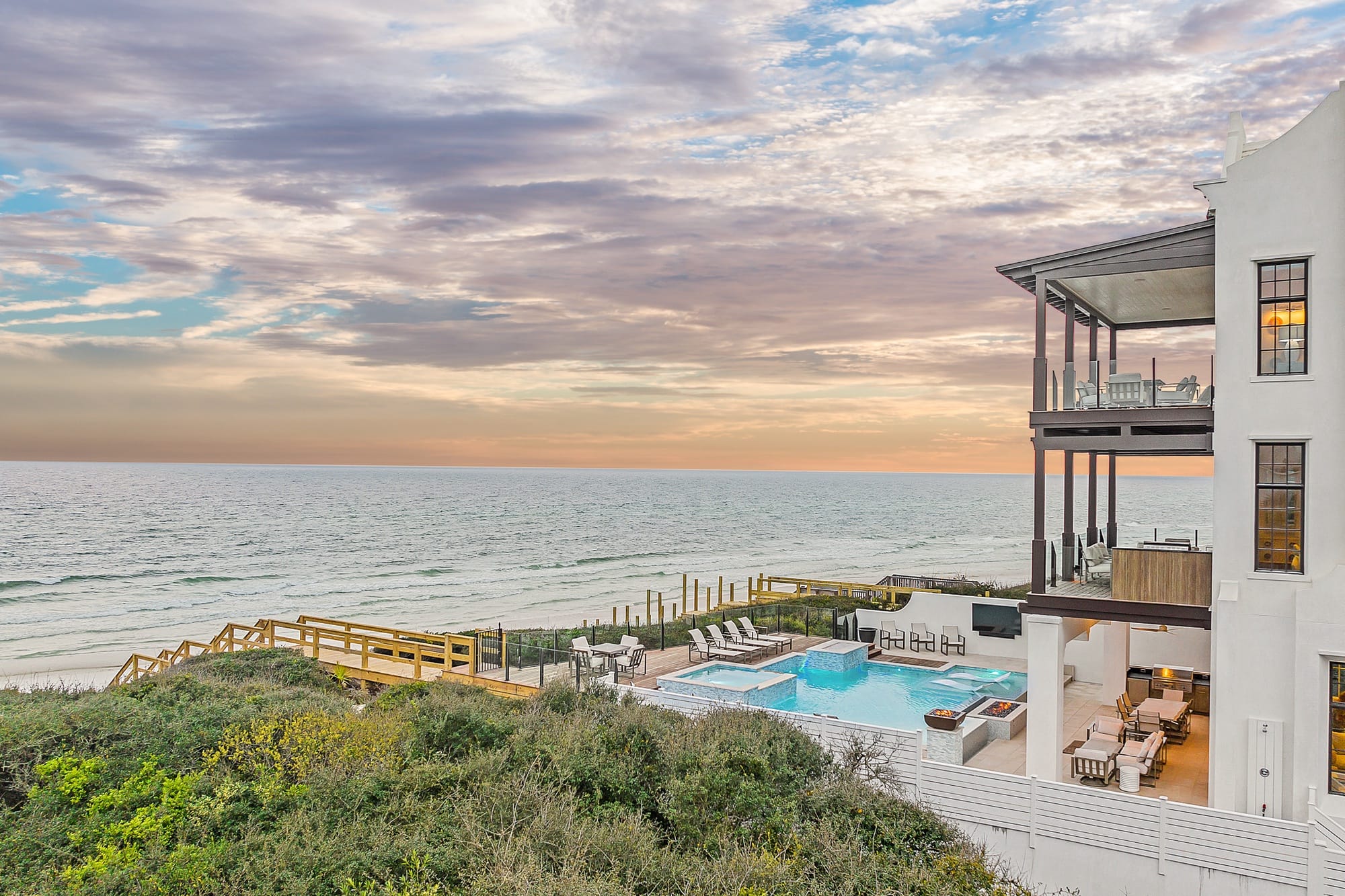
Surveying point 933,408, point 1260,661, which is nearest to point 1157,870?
point 1260,661

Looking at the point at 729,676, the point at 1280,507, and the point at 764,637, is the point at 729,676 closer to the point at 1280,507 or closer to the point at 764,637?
the point at 764,637

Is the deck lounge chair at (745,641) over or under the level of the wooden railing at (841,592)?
under

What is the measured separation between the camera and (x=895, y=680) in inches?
798

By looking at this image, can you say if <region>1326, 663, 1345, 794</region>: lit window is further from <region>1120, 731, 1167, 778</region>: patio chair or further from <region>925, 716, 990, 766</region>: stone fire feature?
<region>925, 716, 990, 766</region>: stone fire feature

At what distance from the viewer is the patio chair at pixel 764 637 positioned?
2267 cm

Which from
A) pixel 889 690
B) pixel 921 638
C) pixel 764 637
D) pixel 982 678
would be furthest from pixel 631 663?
pixel 921 638

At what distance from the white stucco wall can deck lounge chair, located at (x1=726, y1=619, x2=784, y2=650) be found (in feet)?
39.3

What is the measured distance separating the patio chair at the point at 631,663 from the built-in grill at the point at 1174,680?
10.7 metres

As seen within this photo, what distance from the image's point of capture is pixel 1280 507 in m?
10.9

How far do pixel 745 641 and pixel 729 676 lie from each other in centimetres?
283

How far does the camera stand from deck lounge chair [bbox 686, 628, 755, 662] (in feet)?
68.6

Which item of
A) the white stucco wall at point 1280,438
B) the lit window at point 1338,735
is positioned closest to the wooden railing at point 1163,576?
the white stucco wall at point 1280,438

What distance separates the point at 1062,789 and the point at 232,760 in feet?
33.3

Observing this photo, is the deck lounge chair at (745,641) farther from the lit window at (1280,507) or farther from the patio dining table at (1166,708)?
the lit window at (1280,507)
